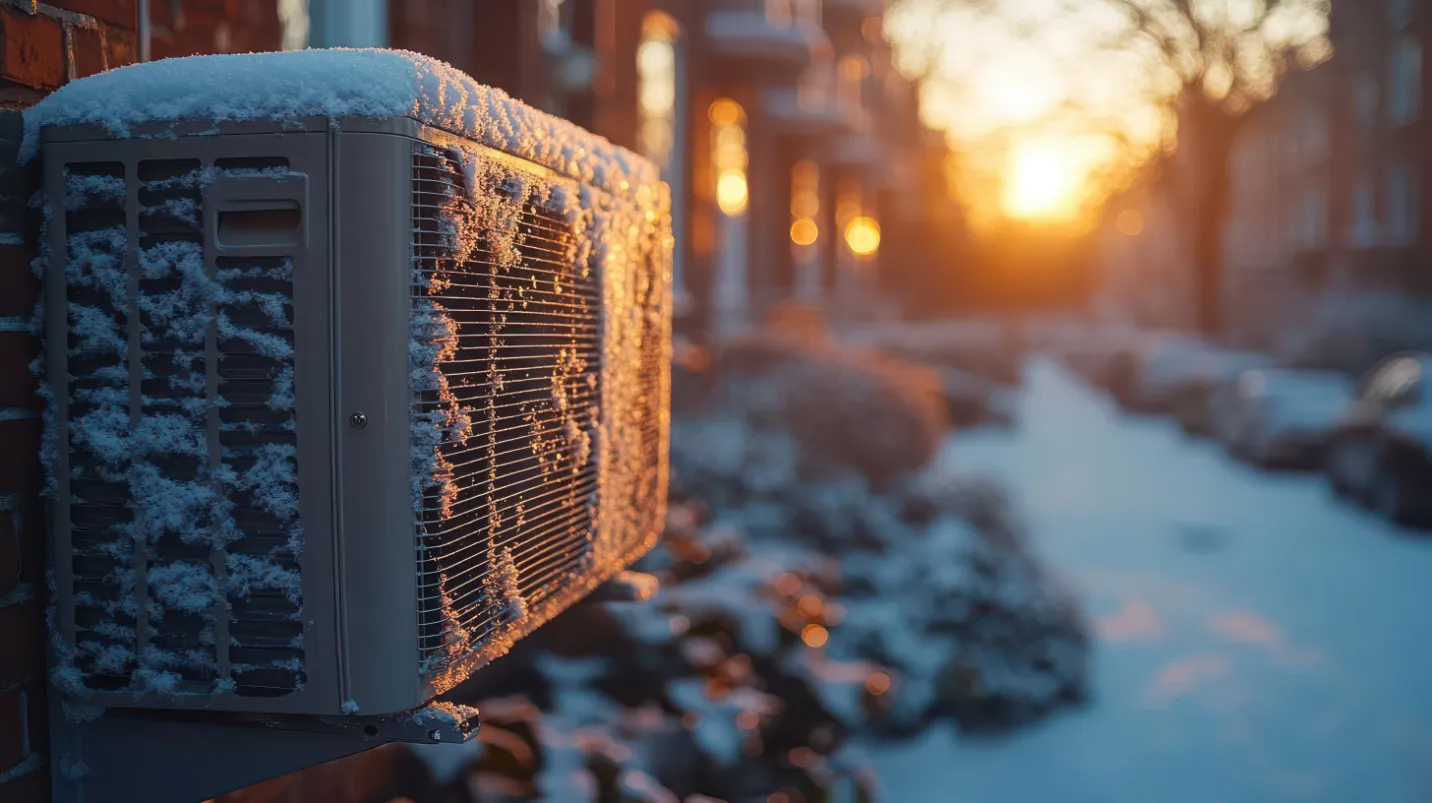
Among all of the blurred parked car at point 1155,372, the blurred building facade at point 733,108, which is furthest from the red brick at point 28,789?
the blurred parked car at point 1155,372

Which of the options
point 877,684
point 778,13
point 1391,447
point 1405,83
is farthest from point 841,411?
point 1405,83

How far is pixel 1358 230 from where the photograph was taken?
23.6 metres

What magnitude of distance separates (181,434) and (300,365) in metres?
0.18

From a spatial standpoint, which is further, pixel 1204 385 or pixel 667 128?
pixel 1204 385

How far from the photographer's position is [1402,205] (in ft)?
73.2

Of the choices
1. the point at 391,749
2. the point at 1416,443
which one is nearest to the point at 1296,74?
the point at 1416,443

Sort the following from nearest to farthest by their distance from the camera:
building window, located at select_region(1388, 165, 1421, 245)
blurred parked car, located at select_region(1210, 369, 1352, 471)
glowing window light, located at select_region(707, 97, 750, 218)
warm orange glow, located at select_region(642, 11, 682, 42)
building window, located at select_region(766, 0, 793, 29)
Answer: warm orange glow, located at select_region(642, 11, 682, 42) < blurred parked car, located at select_region(1210, 369, 1352, 471) < building window, located at select_region(766, 0, 793, 29) < glowing window light, located at select_region(707, 97, 750, 218) < building window, located at select_region(1388, 165, 1421, 245)

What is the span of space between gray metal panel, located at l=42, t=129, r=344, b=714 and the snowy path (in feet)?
10.1

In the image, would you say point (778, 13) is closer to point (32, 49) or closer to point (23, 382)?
point (32, 49)

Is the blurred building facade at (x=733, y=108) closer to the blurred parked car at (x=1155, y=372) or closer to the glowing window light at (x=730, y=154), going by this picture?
the glowing window light at (x=730, y=154)

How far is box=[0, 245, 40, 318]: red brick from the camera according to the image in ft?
4.41

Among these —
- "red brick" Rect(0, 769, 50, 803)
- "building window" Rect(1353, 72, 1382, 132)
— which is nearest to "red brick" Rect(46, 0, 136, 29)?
"red brick" Rect(0, 769, 50, 803)

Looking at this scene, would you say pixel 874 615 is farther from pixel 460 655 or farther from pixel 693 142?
pixel 693 142

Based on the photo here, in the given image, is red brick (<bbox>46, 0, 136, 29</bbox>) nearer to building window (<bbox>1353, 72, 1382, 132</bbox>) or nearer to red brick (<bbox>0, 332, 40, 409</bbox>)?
red brick (<bbox>0, 332, 40, 409</bbox>)
